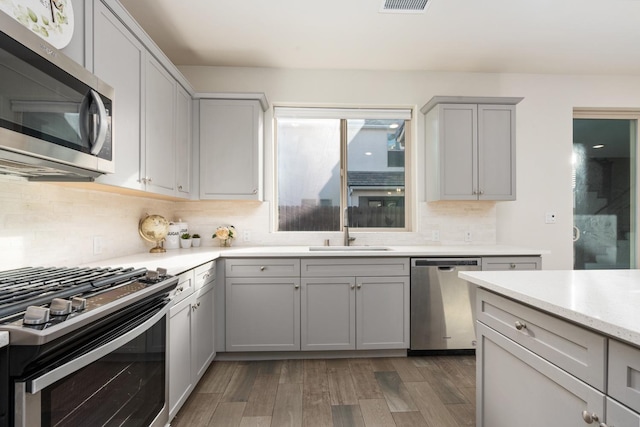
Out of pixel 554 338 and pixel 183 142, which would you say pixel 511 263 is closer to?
pixel 554 338

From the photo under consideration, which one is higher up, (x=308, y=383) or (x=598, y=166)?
(x=598, y=166)

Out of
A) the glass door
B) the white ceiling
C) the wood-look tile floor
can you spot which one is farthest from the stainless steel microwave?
the glass door

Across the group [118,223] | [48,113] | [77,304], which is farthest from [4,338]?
[118,223]

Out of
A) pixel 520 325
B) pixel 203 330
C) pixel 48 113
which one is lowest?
pixel 203 330

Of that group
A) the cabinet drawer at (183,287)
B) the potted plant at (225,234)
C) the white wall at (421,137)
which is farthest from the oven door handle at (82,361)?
the white wall at (421,137)

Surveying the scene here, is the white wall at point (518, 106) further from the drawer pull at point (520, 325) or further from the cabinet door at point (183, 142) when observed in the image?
the drawer pull at point (520, 325)

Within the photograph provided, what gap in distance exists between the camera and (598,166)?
11.2 ft

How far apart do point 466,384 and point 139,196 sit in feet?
9.22

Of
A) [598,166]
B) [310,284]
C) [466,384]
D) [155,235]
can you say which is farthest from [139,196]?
[598,166]

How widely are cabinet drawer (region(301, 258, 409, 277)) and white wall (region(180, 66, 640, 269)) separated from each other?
2.49ft

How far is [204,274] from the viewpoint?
88.0 inches

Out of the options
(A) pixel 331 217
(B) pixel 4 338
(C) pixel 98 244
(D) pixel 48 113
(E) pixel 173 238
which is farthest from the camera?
(A) pixel 331 217

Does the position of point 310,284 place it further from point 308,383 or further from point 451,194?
point 451,194

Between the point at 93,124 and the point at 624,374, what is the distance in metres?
1.94
